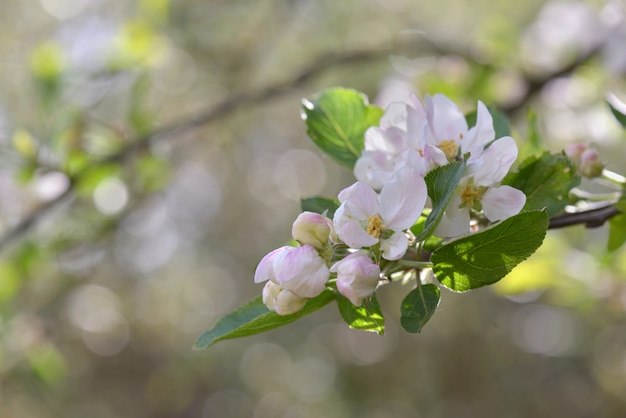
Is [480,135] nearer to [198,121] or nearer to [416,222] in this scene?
[416,222]

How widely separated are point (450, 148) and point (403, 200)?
101mm

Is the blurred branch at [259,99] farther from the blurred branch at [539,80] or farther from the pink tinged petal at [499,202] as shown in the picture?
the pink tinged petal at [499,202]

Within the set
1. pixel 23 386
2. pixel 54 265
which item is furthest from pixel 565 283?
pixel 23 386

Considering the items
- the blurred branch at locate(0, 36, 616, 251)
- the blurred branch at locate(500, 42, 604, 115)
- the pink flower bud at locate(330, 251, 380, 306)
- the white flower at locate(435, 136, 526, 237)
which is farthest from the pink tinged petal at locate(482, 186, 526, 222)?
the blurred branch at locate(500, 42, 604, 115)

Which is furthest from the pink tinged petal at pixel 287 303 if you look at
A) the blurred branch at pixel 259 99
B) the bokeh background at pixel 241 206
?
the blurred branch at pixel 259 99

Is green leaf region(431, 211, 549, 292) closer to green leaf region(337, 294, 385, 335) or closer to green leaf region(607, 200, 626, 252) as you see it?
green leaf region(337, 294, 385, 335)

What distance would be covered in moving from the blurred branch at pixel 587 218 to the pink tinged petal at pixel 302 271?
0.21 metres

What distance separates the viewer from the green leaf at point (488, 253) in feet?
1.51

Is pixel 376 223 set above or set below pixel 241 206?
above

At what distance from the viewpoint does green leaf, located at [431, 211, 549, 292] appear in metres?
0.46

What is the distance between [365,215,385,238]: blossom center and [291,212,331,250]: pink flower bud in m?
0.03

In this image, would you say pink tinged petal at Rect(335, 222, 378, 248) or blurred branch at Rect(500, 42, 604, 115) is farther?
blurred branch at Rect(500, 42, 604, 115)

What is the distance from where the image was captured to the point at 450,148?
1.88ft

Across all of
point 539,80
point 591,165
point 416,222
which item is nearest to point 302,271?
point 416,222
